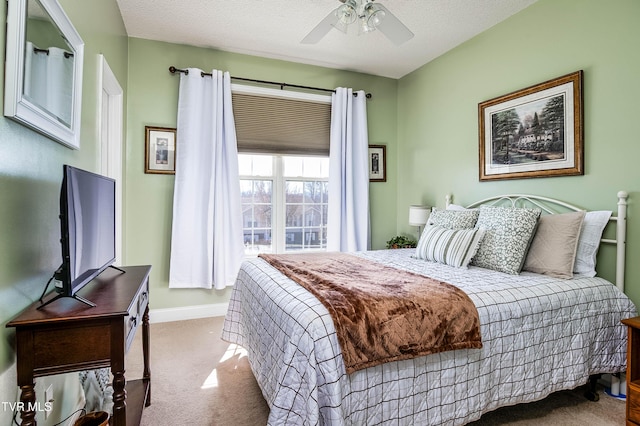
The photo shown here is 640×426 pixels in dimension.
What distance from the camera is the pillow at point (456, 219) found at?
111 inches

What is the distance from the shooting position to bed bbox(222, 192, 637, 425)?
139cm

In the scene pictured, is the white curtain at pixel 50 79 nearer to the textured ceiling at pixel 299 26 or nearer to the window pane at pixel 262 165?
the textured ceiling at pixel 299 26

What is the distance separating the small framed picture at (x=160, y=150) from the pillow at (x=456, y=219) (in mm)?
2673

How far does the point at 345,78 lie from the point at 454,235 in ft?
8.46

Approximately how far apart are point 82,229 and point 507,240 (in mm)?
2445

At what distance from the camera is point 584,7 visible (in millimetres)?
2473

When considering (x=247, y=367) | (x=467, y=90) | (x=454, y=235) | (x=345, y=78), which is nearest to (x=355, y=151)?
(x=345, y=78)

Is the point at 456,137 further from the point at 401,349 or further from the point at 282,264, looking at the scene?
the point at 401,349

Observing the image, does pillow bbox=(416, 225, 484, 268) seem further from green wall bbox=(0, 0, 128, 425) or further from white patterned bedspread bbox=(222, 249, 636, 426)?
green wall bbox=(0, 0, 128, 425)

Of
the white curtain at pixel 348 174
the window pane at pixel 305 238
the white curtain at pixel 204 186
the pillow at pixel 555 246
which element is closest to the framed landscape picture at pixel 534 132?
the pillow at pixel 555 246

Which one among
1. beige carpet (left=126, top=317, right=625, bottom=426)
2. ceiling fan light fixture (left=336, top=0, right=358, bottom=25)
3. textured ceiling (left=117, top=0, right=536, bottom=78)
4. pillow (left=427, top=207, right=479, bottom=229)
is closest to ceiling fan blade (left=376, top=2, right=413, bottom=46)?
ceiling fan light fixture (left=336, top=0, right=358, bottom=25)

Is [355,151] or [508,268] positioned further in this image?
[355,151]

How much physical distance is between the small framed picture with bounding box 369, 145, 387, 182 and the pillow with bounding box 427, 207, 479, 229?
146 centimetres

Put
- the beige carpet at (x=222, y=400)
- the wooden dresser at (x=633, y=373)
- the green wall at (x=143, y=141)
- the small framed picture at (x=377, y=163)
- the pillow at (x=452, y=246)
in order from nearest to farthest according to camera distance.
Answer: the wooden dresser at (x=633, y=373) → the beige carpet at (x=222, y=400) → the pillow at (x=452, y=246) → the green wall at (x=143, y=141) → the small framed picture at (x=377, y=163)
